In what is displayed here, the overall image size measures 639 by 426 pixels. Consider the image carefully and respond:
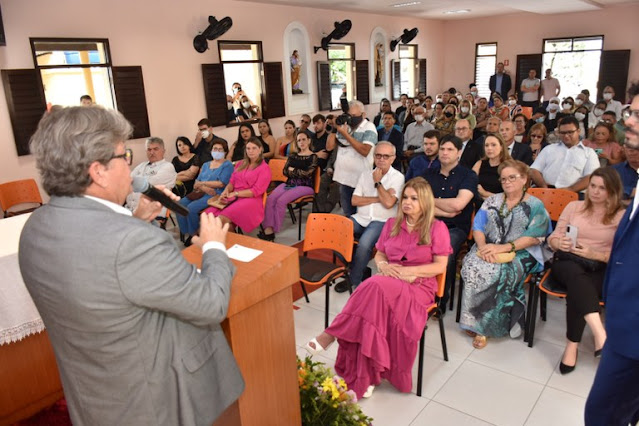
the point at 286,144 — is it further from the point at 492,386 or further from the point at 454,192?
the point at 492,386

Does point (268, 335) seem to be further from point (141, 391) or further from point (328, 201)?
point (328, 201)

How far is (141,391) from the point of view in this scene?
1.20 metres

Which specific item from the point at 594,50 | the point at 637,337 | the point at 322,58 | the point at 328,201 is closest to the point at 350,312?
the point at 637,337

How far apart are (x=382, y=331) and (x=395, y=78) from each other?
32.8 feet

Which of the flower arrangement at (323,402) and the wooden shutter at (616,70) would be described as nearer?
the flower arrangement at (323,402)

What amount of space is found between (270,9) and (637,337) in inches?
318

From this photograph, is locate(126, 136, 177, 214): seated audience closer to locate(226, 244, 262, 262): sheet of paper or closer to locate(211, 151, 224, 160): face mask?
locate(211, 151, 224, 160): face mask

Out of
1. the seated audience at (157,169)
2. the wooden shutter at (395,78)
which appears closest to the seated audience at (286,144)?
the seated audience at (157,169)

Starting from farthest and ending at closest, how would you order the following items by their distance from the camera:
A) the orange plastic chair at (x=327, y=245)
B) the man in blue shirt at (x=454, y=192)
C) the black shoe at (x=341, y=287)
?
the black shoe at (x=341, y=287), the man in blue shirt at (x=454, y=192), the orange plastic chair at (x=327, y=245)

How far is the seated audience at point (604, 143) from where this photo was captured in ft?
16.2

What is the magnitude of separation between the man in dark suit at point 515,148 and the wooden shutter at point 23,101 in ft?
17.0

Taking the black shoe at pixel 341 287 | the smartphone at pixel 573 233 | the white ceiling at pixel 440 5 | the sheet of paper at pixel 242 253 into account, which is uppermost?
the white ceiling at pixel 440 5

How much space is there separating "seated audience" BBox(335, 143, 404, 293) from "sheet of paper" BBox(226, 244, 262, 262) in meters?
2.22

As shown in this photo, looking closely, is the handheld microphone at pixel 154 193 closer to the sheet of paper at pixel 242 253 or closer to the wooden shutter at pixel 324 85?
the sheet of paper at pixel 242 253
